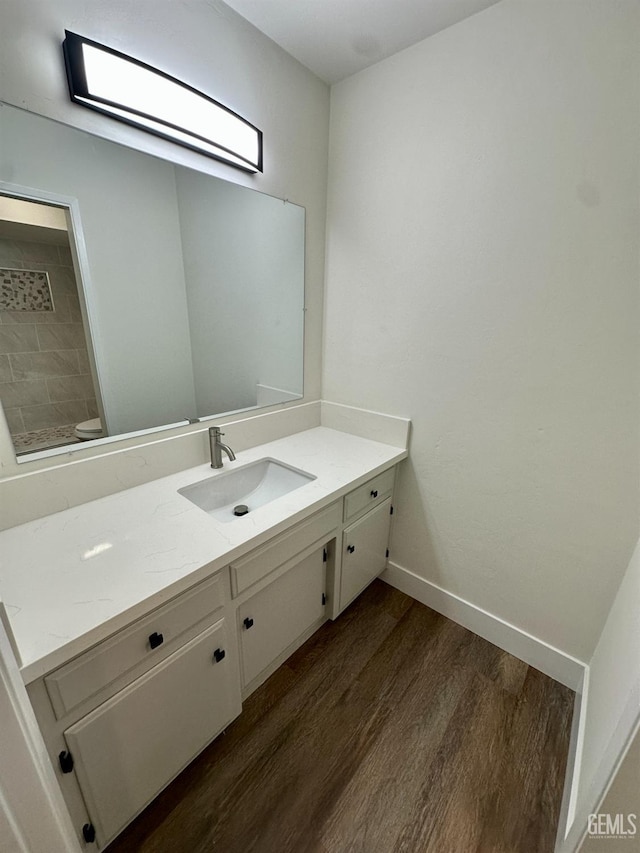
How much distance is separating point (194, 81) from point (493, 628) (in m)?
2.40

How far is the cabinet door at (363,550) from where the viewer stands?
150cm

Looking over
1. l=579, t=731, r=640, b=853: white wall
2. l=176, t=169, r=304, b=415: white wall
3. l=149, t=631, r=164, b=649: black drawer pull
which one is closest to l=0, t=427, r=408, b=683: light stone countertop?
l=149, t=631, r=164, b=649: black drawer pull

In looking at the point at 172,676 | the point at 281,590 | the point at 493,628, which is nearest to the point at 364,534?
the point at 281,590

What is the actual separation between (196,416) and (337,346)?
79cm

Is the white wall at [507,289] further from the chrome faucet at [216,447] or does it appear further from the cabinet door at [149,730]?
the cabinet door at [149,730]

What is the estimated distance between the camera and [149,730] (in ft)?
2.95

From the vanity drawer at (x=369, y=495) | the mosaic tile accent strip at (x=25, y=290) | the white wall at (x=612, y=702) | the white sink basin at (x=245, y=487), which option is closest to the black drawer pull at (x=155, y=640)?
the white sink basin at (x=245, y=487)

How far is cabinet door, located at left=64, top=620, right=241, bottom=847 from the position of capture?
0.80 m

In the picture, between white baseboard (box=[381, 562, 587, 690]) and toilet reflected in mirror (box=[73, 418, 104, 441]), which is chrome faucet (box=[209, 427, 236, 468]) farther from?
white baseboard (box=[381, 562, 587, 690])

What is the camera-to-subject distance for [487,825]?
102 centimetres

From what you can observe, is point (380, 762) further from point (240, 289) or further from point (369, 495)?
point (240, 289)

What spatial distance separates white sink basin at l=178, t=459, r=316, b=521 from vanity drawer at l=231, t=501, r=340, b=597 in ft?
0.58

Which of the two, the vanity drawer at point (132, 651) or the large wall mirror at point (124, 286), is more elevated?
the large wall mirror at point (124, 286)

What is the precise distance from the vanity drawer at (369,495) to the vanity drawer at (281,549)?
73 mm
